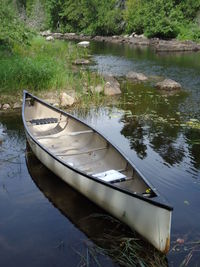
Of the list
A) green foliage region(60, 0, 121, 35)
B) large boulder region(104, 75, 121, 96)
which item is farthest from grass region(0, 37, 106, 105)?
green foliage region(60, 0, 121, 35)

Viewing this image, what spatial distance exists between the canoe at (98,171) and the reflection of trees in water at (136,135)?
4.81 ft

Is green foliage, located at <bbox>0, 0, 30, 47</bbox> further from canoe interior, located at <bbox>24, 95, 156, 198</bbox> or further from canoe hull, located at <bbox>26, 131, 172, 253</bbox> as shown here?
canoe hull, located at <bbox>26, 131, 172, 253</bbox>

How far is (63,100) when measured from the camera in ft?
41.5

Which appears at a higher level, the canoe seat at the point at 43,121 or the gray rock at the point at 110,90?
the canoe seat at the point at 43,121

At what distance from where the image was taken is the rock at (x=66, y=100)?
12.6m

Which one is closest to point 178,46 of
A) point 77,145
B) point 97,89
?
point 97,89

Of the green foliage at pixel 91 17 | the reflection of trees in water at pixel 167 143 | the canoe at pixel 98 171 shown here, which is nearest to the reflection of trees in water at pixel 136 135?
the reflection of trees in water at pixel 167 143

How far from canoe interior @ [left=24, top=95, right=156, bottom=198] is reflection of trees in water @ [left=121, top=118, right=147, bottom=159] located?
147 cm

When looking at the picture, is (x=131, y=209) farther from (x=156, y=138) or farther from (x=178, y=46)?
(x=178, y=46)

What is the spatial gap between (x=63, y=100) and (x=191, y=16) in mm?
34775

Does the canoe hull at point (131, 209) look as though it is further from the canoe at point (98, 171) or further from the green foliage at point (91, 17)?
the green foliage at point (91, 17)

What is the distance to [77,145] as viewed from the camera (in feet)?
27.3

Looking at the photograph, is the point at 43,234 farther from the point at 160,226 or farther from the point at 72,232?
the point at 160,226

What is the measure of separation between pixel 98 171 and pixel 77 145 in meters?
1.54
